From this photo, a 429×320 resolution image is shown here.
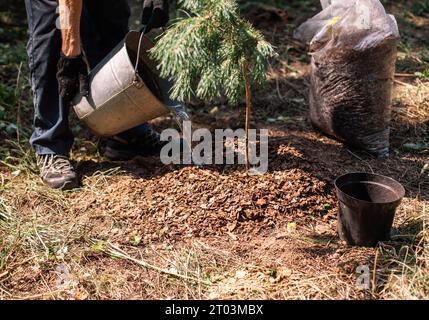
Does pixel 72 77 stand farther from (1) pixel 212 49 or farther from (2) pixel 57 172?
(1) pixel 212 49

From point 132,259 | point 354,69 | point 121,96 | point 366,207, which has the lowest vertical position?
point 132,259

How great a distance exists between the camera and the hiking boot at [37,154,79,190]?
3.06 meters

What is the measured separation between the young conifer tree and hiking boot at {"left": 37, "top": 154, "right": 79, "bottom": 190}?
90 centimetres

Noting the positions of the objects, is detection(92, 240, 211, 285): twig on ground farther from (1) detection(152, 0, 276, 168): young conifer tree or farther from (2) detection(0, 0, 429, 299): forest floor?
(1) detection(152, 0, 276, 168): young conifer tree

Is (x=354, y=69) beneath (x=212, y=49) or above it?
beneath

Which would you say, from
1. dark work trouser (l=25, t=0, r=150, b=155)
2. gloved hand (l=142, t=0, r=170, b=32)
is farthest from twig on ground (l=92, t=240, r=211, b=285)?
gloved hand (l=142, t=0, r=170, b=32)

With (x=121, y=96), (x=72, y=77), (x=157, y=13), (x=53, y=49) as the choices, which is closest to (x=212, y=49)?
(x=157, y=13)

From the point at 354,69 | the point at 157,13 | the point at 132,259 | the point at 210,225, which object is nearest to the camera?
the point at 132,259

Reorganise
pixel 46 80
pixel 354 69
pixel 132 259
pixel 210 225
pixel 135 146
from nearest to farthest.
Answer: pixel 132 259 < pixel 210 225 < pixel 46 80 < pixel 354 69 < pixel 135 146

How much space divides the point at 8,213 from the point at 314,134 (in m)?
1.91

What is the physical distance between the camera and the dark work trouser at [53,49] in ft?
9.53

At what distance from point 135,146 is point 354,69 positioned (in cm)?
141

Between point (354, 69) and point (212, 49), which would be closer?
point (212, 49)

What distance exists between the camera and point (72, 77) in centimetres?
293
